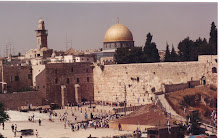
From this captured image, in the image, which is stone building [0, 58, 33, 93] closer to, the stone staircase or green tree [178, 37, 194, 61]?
the stone staircase

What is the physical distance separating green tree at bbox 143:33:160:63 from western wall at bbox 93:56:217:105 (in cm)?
447

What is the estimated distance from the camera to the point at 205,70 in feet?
94.3

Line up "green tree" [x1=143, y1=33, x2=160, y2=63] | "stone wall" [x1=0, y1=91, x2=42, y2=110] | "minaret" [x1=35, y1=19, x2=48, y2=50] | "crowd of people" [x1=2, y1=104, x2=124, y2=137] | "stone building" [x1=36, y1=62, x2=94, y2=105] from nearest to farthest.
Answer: "crowd of people" [x1=2, y1=104, x2=124, y2=137]
"stone wall" [x1=0, y1=91, x2=42, y2=110]
"stone building" [x1=36, y1=62, x2=94, y2=105]
"green tree" [x1=143, y1=33, x2=160, y2=63]
"minaret" [x1=35, y1=19, x2=48, y2=50]

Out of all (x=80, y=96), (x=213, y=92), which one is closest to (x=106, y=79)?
(x=80, y=96)

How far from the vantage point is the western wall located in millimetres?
28922

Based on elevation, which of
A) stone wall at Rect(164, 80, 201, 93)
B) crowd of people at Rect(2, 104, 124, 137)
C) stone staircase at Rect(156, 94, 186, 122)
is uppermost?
stone wall at Rect(164, 80, 201, 93)

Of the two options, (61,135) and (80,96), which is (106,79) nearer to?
(80,96)

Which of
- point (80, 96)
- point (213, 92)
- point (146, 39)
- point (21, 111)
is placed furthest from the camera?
point (146, 39)

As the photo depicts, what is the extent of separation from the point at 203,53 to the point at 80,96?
9.05 meters

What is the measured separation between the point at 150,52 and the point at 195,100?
1112 centimetres

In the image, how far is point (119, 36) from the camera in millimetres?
45062

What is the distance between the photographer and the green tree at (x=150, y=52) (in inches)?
1474

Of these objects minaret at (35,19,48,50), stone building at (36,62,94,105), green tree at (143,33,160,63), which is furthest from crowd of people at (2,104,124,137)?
minaret at (35,19,48,50)

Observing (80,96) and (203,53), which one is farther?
(80,96)
